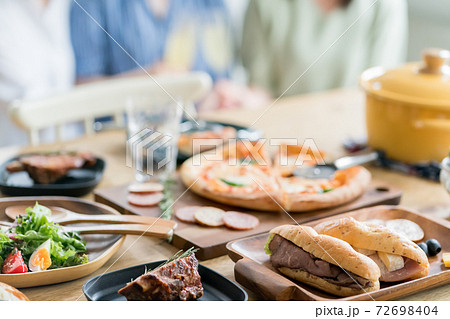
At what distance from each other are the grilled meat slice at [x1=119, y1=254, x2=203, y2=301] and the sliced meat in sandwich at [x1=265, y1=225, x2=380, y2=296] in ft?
0.42

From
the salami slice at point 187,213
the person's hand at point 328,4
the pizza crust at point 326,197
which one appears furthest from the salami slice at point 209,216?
the person's hand at point 328,4

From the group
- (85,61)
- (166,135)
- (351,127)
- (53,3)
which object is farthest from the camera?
(85,61)

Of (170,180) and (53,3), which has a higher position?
(53,3)

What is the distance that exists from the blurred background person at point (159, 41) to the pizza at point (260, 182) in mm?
1493

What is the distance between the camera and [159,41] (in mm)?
3121

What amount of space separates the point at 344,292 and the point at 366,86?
2.47 ft

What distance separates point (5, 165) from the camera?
1.41 m

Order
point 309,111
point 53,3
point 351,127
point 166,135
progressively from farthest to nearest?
point 53,3 < point 309,111 < point 351,127 < point 166,135

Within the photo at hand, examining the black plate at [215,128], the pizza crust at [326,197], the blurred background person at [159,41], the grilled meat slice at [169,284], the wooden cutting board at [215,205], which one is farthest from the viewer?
the blurred background person at [159,41]

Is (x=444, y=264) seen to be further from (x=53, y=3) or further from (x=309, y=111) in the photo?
(x=53, y=3)

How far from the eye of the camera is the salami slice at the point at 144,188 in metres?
1.29

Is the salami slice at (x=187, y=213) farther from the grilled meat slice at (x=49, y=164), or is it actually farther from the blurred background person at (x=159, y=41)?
the blurred background person at (x=159, y=41)

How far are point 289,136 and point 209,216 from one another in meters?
0.64

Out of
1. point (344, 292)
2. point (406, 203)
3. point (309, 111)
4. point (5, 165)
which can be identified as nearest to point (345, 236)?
point (344, 292)
